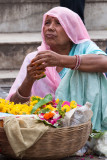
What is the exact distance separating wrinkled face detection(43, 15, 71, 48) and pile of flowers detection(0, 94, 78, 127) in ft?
2.74

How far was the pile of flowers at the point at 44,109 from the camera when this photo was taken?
3102 millimetres

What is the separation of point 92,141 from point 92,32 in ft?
12.4

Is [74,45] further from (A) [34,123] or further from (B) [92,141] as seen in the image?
(A) [34,123]

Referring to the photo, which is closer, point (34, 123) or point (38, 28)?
point (34, 123)

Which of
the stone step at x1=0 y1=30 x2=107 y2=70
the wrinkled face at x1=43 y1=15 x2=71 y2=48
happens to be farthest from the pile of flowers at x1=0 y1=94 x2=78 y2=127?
the stone step at x1=0 y1=30 x2=107 y2=70

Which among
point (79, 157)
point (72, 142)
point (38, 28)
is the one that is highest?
point (38, 28)

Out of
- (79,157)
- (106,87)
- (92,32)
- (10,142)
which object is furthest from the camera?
(92,32)

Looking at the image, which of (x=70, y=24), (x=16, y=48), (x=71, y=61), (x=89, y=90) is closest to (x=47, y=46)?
(x=70, y=24)

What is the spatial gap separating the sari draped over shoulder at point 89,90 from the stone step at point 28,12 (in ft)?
10.9

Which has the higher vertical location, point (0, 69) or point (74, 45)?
point (74, 45)

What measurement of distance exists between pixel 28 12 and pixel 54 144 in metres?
4.44

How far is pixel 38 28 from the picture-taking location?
287 inches

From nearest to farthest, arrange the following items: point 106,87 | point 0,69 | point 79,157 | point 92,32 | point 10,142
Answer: point 10,142 → point 79,157 → point 106,87 → point 0,69 → point 92,32

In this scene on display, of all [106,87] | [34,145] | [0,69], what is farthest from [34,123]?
[0,69]
